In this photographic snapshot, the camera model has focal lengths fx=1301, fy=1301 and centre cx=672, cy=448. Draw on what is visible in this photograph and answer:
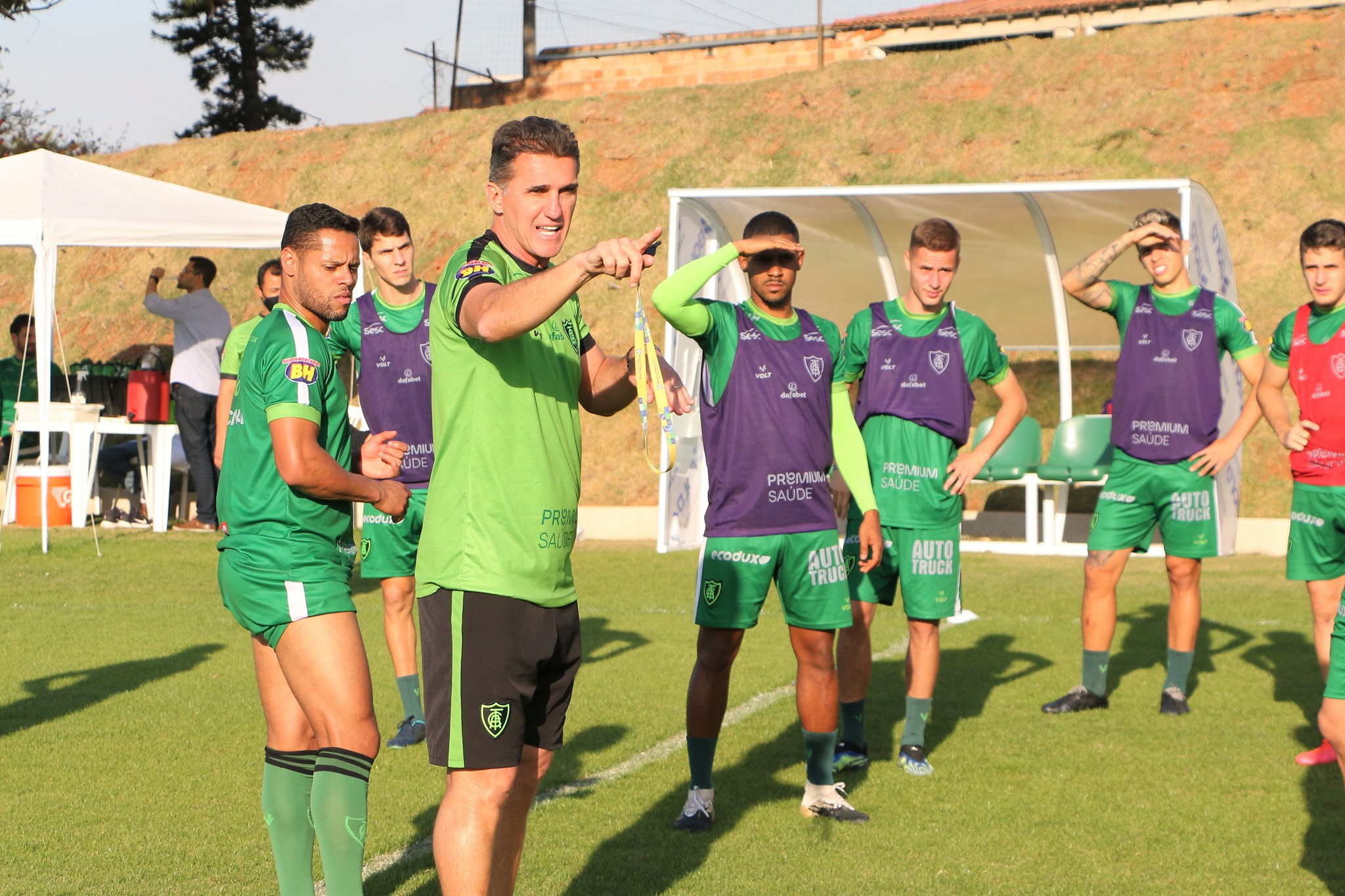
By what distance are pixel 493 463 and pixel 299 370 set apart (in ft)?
2.83

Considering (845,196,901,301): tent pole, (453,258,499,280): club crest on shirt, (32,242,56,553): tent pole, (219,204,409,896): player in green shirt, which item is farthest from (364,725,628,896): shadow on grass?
(845,196,901,301): tent pole

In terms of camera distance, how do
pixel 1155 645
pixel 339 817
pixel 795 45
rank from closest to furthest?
1. pixel 339 817
2. pixel 1155 645
3. pixel 795 45

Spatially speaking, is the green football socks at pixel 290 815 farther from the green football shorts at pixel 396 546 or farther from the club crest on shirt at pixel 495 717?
the green football shorts at pixel 396 546

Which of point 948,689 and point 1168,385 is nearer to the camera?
point 1168,385

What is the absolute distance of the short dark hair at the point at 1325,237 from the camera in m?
6.04

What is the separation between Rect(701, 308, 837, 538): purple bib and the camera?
16.7 ft

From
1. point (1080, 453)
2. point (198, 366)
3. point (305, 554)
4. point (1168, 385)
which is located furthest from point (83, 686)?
point (1080, 453)

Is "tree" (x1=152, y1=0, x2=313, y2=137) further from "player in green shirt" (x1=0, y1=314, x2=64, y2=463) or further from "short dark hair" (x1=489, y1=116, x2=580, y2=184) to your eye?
"short dark hair" (x1=489, y1=116, x2=580, y2=184)

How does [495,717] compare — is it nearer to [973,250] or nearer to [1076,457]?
[1076,457]

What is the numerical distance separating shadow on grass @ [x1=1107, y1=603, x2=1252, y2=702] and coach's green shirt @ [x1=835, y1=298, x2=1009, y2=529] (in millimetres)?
2304

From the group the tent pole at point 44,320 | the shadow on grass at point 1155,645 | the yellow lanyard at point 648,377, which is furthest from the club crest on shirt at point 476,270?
the tent pole at point 44,320

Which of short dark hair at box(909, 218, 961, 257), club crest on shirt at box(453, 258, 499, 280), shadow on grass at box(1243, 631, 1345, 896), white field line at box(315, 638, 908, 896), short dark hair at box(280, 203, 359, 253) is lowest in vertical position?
white field line at box(315, 638, 908, 896)

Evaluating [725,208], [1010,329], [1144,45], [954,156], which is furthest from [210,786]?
[1144,45]

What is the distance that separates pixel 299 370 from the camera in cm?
366
